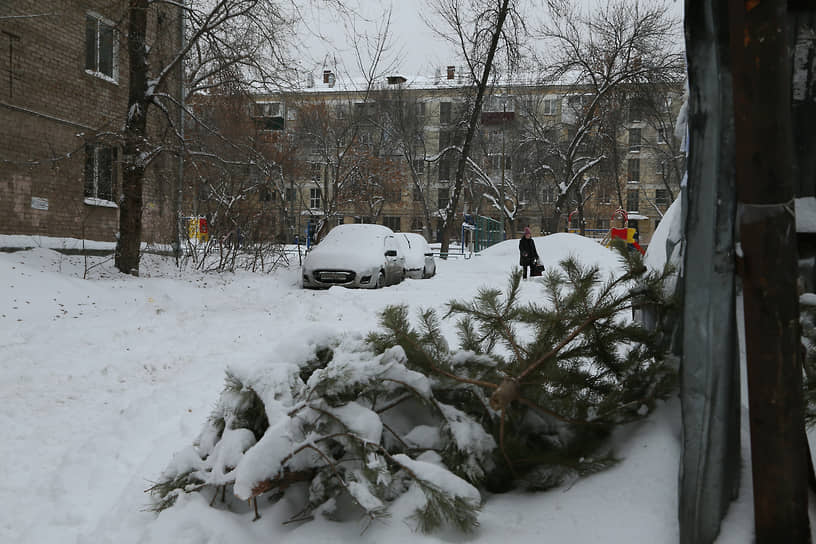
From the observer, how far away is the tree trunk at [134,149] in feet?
38.4

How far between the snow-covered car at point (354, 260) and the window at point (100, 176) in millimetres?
6602

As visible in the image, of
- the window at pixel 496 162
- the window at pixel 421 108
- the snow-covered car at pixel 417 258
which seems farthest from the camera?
the window at pixel 496 162

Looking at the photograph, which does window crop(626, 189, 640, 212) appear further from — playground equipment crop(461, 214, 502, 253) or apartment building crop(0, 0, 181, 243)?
apartment building crop(0, 0, 181, 243)

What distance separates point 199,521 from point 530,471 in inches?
54.1

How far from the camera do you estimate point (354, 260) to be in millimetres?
13914

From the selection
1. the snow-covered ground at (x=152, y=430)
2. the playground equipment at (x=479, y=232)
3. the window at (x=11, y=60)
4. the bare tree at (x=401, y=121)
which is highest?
the bare tree at (x=401, y=121)

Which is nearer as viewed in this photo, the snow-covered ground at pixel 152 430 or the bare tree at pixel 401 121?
the snow-covered ground at pixel 152 430

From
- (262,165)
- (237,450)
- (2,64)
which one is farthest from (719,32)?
(2,64)

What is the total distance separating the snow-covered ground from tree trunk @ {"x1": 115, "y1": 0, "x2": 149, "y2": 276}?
168 centimetres

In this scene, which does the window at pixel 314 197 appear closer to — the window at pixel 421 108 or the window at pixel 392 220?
the window at pixel 392 220

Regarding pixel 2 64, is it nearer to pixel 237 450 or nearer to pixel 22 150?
pixel 22 150

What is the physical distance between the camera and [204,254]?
15.0 m

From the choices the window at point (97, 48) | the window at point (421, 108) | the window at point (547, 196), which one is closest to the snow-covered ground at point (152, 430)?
the window at point (97, 48)

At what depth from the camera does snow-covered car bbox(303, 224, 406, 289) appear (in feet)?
45.2
